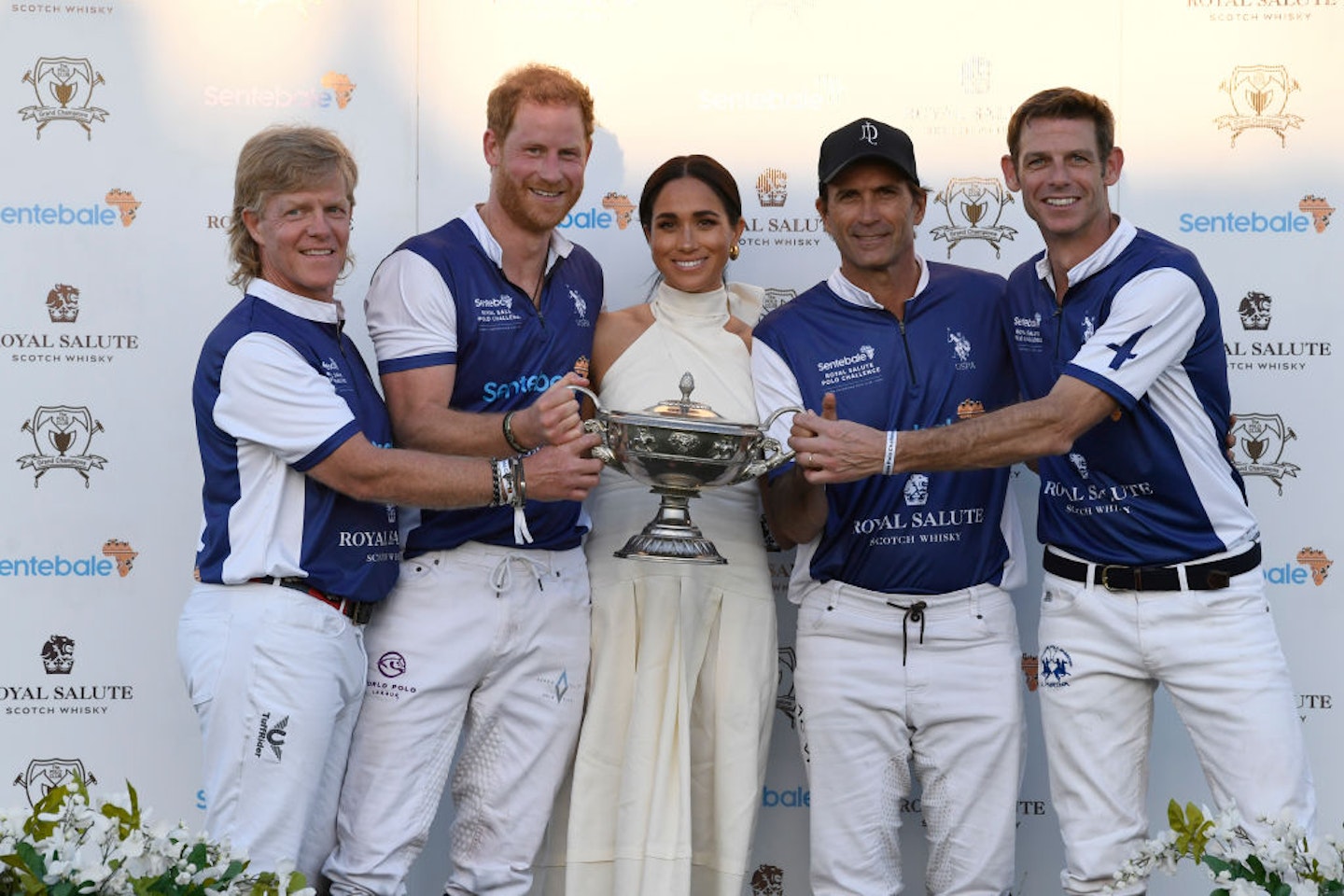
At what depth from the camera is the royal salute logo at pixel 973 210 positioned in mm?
4887

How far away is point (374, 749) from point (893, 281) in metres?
1.93

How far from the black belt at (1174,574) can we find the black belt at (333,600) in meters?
1.91

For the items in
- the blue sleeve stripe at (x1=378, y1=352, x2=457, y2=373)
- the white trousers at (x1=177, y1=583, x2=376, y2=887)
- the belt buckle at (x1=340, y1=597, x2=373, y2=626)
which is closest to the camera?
the white trousers at (x1=177, y1=583, x2=376, y2=887)

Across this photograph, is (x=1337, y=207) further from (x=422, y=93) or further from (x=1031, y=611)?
(x=422, y=93)

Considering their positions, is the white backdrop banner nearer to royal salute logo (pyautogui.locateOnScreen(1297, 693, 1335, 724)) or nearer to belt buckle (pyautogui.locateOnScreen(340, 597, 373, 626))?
royal salute logo (pyautogui.locateOnScreen(1297, 693, 1335, 724))

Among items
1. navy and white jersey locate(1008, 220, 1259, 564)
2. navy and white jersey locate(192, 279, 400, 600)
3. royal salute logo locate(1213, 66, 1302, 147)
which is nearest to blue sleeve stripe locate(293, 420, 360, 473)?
navy and white jersey locate(192, 279, 400, 600)

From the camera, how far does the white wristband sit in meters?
3.76

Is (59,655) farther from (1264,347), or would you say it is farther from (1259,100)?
(1259,100)

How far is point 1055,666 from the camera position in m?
3.98

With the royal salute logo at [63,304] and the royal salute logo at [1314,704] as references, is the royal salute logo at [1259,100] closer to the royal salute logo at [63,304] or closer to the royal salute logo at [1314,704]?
the royal salute logo at [1314,704]

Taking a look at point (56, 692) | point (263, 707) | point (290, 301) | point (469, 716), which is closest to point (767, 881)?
point (469, 716)

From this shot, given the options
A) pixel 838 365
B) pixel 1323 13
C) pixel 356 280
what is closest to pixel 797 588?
pixel 838 365

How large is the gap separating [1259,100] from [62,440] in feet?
13.4

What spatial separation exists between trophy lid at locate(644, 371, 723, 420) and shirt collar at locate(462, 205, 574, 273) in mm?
755
